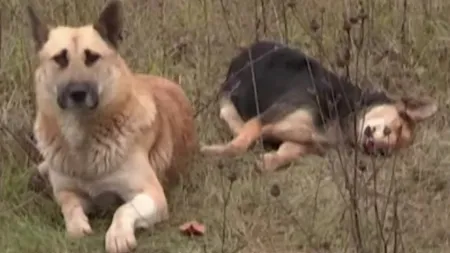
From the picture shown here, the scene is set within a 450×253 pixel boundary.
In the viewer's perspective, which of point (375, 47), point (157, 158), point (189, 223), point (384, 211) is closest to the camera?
point (384, 211)

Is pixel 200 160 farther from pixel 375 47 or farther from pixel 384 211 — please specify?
pixel 375 47

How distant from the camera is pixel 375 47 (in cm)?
767

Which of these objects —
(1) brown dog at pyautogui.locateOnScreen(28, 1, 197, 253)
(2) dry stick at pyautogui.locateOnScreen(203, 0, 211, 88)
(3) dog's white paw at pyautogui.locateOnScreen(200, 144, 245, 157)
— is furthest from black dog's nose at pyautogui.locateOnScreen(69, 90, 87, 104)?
(2) dry stick at pyautogui.locateOnScreen(203, 0, 211, 88)

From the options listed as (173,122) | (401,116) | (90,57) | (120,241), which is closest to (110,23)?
(90,57)

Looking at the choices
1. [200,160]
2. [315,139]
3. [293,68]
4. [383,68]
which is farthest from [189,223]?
[383,68]

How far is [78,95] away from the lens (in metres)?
5.32

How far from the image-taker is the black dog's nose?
17.4ft

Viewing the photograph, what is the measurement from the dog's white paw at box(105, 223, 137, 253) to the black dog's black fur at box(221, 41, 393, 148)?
1754 mm

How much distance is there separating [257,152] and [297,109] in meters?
0.42

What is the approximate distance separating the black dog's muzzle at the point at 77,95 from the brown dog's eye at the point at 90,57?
0.12m

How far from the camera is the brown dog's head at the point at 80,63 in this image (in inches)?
210

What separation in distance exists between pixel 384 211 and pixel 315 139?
5.01ft

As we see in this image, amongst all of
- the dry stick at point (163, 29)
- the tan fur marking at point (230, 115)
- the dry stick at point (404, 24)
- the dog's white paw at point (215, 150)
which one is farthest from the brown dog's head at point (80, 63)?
the dry stick at point (404, 24)

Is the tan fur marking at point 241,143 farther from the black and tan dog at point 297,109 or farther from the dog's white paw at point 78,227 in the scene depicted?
the dog's white paw at point 78,227
